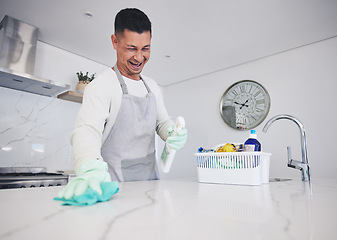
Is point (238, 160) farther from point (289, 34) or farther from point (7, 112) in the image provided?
point (7, 112)

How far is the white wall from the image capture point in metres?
2.50

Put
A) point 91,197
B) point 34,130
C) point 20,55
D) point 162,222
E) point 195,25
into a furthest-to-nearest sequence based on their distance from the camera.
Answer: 1. point 34,130
2. point 195,25
3. point 20,55
4. point 91,197
5. point 162,222

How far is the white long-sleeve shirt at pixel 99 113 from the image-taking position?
2.57 feet

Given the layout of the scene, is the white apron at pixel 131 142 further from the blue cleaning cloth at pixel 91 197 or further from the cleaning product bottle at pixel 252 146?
the blue cleaning cloth at pixel 91 197

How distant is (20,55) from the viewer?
7.18 ft

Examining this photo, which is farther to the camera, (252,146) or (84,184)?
(252,146)

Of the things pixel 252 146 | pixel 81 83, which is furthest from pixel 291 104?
pixel 81 83

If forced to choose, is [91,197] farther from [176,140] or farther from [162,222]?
[176,140]

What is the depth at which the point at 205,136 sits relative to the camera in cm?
344

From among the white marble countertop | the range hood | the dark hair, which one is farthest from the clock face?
the white marble countertop

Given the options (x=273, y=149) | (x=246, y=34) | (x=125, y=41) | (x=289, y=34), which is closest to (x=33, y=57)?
(x=125, y=41)

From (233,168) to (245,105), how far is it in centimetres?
226

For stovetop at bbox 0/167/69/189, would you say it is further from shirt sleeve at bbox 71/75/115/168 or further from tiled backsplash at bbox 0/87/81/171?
shirt sleeve at bbox 71/75/115/168

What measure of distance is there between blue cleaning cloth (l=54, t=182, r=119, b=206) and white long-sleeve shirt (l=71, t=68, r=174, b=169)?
0.85 ft
